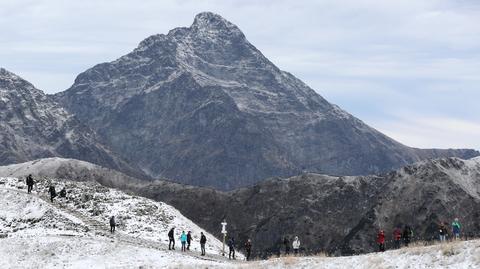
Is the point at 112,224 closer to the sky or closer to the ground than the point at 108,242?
closer to the sky

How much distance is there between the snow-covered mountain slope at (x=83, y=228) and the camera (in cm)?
4675

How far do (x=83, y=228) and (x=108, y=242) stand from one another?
9141 millimetres

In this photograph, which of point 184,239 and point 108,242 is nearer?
point 108,242

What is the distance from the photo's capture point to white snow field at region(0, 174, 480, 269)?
112 ft

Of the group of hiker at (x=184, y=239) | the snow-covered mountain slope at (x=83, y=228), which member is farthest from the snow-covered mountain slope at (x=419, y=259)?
the group of hiker at (x=184, y=239)

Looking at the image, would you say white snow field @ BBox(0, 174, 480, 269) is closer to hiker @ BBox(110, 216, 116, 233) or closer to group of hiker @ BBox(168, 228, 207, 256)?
group of hiker @ BBox(168, 228, 207, 256)

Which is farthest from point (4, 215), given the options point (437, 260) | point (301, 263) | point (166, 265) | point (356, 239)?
point (356, 239)

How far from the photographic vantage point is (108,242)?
163ft

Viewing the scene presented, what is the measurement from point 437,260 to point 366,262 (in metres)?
4.08

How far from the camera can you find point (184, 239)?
5416cm

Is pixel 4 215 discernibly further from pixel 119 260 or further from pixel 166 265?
pixel 166 265

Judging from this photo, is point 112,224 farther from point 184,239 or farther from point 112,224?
point 184,239

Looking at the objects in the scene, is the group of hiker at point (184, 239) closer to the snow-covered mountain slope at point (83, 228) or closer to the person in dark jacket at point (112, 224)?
the snow-covered mountain slope at point (83, 228)

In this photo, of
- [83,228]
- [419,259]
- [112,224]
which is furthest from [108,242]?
[419,259]
